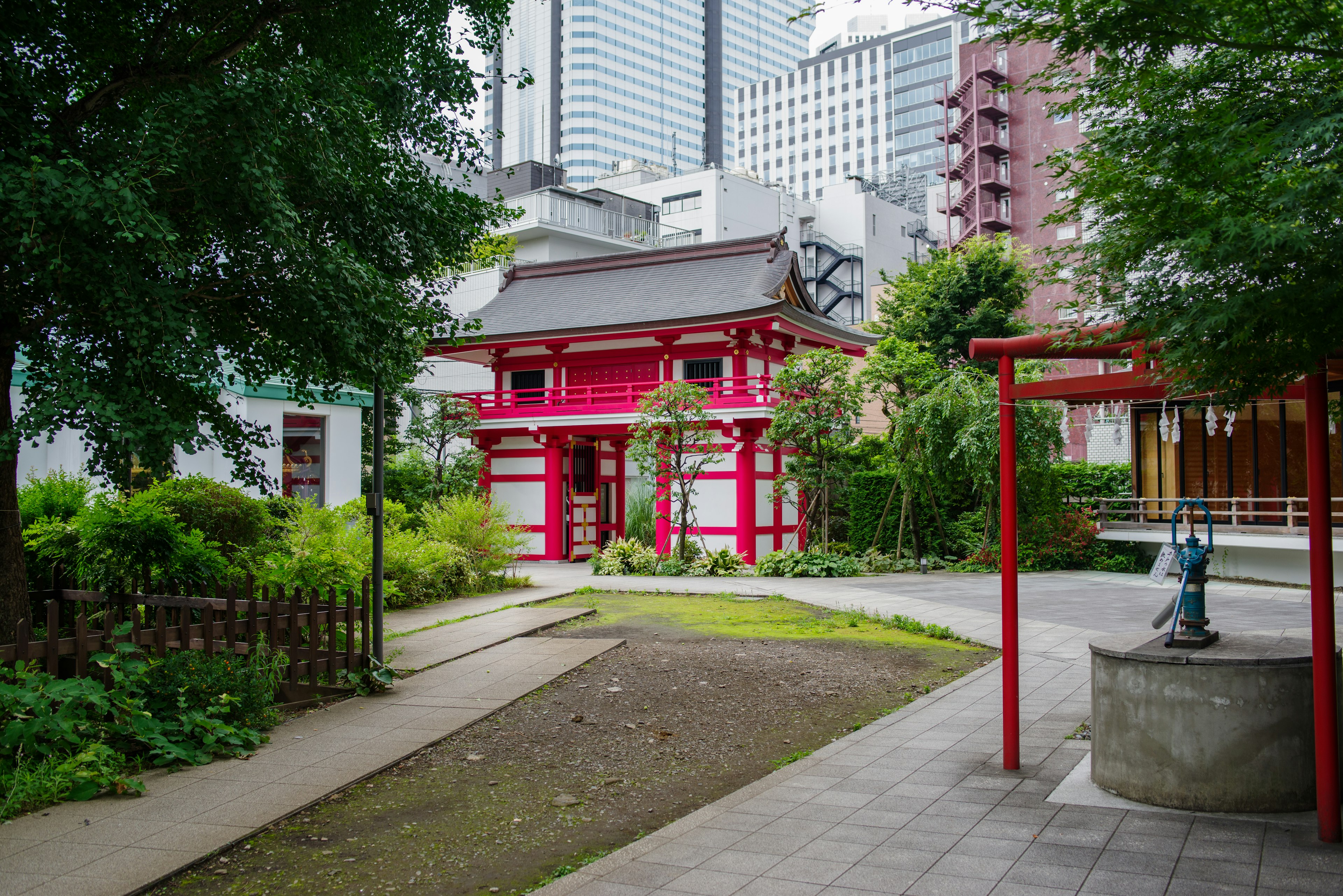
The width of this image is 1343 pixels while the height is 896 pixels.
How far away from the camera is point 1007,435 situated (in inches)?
243

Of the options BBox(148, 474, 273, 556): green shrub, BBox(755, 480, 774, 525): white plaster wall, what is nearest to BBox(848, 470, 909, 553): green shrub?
BBox(755, 480, 774, 525): white plaster wall

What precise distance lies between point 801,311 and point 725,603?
10.3 metres

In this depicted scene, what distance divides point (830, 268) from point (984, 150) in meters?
11.3

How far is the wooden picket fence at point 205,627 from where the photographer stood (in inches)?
235

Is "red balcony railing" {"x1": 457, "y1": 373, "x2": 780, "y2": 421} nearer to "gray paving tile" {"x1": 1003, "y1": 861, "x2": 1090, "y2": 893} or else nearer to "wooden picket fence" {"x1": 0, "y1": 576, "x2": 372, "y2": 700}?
"wooden picket fence" {"x1": 0, "y1": 576, "x2": 372, "y2": 700}

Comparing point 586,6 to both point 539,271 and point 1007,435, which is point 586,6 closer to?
point 539,271

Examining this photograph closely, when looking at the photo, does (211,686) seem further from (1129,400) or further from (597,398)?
(597,398)

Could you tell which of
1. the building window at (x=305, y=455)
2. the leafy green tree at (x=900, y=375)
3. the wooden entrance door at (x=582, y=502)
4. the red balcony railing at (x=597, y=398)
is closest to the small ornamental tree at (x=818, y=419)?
the leafy green tree at (x=900, y=375)

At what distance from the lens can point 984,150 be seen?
46281 millimetres

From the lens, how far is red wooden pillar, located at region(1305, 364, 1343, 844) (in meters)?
4.55

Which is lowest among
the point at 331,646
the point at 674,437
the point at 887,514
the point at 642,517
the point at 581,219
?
the point at 331,646

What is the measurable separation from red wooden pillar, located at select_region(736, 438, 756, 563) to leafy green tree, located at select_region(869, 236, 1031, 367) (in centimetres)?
871

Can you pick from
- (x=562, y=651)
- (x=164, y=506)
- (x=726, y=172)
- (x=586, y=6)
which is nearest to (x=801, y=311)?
(x=562, y=651)

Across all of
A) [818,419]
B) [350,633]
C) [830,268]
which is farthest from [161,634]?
[830,268]
